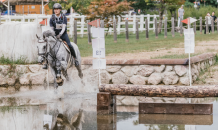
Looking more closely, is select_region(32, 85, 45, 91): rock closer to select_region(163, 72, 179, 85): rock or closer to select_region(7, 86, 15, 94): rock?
select_region(7, 86, 15, 94): rock

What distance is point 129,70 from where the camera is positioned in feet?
43.6

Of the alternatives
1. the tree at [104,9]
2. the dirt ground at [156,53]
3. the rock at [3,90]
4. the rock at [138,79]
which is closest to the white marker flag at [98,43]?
the rock at [138,79]

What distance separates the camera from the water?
743 centimetres

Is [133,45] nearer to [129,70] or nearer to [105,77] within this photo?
[105,77]

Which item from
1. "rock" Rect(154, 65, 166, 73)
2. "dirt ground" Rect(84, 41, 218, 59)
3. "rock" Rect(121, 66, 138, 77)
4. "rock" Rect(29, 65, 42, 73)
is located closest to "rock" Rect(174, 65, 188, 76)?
"rock" Rect(154, 65, 166, 73)

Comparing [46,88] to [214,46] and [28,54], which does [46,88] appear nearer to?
[28,54]

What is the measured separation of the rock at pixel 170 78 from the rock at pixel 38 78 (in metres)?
4.11

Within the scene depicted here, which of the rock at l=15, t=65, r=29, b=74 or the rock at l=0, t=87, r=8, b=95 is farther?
the rock at l=15, t=65, r=29, b=74

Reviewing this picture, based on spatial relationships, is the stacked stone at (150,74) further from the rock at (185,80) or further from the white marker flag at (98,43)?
the white marker flag at (98,43)

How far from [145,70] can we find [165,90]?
4.64m

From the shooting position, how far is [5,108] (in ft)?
31.6

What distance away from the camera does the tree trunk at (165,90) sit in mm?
8211

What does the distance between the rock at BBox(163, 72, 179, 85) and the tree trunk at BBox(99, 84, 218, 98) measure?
436cm

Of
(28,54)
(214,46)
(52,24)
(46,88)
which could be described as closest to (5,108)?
(52,24)
